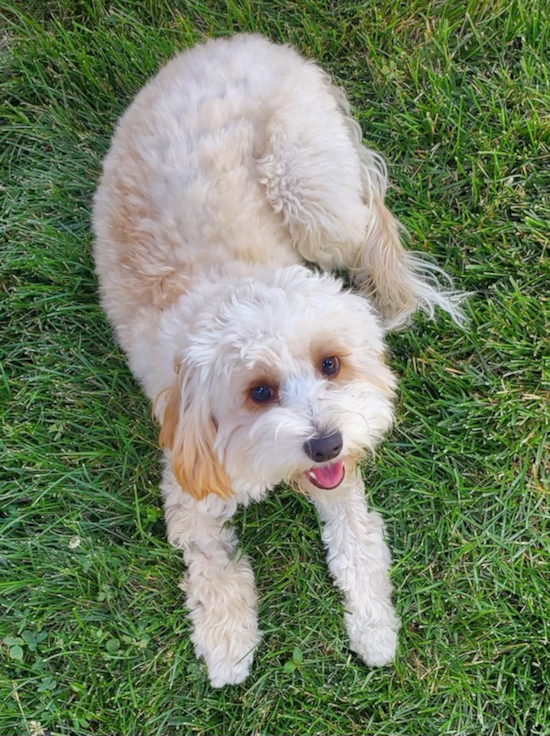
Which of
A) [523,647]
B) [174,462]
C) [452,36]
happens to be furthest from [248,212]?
[523,647]

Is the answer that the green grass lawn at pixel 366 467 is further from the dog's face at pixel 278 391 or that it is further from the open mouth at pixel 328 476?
the dog's face at pixel 278 391

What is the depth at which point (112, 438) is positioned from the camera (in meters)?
3.30

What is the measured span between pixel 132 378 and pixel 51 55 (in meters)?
1.95

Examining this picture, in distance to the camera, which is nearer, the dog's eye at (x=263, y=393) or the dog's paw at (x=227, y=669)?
the dog's eye at (x=263, y=393)

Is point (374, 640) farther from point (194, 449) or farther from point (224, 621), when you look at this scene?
point (194, 449)

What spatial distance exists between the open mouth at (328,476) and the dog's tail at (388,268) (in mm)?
1006

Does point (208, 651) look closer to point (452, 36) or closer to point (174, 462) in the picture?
point (174, 462)

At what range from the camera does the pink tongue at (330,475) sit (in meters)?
2.39

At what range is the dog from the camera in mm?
2260

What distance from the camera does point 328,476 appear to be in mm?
2418

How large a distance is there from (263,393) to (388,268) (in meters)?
1.10

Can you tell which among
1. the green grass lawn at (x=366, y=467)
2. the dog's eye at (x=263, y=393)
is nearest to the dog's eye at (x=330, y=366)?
the dog's eye at (x=263, y=393)

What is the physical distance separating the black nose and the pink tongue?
252 millimetres

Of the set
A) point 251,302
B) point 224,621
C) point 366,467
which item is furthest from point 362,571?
point 251,302
